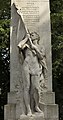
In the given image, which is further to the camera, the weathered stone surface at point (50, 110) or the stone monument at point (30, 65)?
the weathered stone surface at point (50, 110)

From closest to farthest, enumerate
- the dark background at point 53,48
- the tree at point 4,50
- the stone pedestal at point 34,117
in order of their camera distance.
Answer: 1. the stone pedestal at point 34,117
2. the dark background at point 53,48
3. the tree at point 4,50

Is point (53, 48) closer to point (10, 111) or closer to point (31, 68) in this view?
point (31, 68)

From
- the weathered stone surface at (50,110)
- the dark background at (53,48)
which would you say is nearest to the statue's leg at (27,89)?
the weathered stone surface at (50,110)

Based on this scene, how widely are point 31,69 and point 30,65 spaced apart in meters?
0.13

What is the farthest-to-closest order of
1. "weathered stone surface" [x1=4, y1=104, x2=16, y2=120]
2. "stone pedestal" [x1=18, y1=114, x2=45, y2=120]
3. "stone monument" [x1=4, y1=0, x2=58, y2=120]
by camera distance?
"weathered stone surface" [x1=4, y1=104, x2=16, y2=120] → "stone monument" [x1=4, y1=0, x2=58, y2=120] → "stone pedestal" [x1=18, y1=114, x2=45, y2=120]

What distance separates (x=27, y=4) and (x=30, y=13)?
35cm

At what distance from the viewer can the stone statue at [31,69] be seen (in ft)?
32.0

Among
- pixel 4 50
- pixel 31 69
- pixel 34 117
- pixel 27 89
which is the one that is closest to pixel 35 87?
pixel 27 89

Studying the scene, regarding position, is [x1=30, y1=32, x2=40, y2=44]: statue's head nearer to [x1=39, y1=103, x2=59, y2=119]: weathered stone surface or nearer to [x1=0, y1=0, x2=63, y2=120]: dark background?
[x1=39, y1=103, x2=59, y2=119]: weathered stone surface

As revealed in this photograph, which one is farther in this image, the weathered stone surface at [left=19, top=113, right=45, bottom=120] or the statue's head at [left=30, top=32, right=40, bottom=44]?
the statue's head at [left=30, top=32, right=40, bottom=44]

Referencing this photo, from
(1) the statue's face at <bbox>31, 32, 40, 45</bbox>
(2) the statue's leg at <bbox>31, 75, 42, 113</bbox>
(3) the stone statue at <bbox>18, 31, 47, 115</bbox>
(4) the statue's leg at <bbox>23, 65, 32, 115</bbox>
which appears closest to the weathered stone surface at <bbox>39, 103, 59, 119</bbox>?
(3) the stone statue at <bbox>18, 31, 47, 115</bbox>

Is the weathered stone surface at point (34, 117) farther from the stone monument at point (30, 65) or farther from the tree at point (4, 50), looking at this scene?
the tree at point (4, 50)

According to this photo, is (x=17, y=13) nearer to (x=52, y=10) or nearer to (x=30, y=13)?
(x=30, y=13)

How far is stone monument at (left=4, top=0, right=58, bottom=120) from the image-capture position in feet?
32.2
